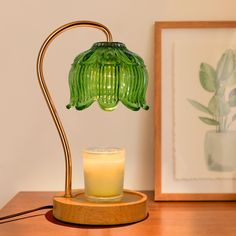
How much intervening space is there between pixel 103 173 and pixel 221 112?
38 centimetres

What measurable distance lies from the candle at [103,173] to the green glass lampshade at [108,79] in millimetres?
111

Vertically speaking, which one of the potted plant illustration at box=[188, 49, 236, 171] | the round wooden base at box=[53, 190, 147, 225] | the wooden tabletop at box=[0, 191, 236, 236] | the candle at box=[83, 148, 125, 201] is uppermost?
the potted plant illustration at box=[188, 49, 236, 171]

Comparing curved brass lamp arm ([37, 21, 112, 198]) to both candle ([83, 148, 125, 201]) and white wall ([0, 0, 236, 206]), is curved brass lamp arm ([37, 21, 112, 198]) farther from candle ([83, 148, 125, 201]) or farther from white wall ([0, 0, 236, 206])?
white wall ([0, 0, 236, 206])

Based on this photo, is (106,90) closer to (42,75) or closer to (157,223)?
(42,75)

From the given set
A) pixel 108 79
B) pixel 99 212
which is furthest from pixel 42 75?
pixel 99 212

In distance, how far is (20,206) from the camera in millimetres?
1128

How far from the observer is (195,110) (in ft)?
3.96

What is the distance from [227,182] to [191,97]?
0.24m

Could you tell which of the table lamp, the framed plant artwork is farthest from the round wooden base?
the framed plant artwork

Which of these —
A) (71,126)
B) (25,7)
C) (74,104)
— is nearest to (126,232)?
(74,104)

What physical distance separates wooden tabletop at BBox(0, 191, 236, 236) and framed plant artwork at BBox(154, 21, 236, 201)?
0.06 metres

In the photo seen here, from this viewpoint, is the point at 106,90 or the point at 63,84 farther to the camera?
the point at 63,84

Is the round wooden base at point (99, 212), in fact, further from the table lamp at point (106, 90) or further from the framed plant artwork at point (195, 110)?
the framed plant artwork at point (195, 110)

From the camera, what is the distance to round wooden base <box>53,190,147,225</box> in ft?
3.16
